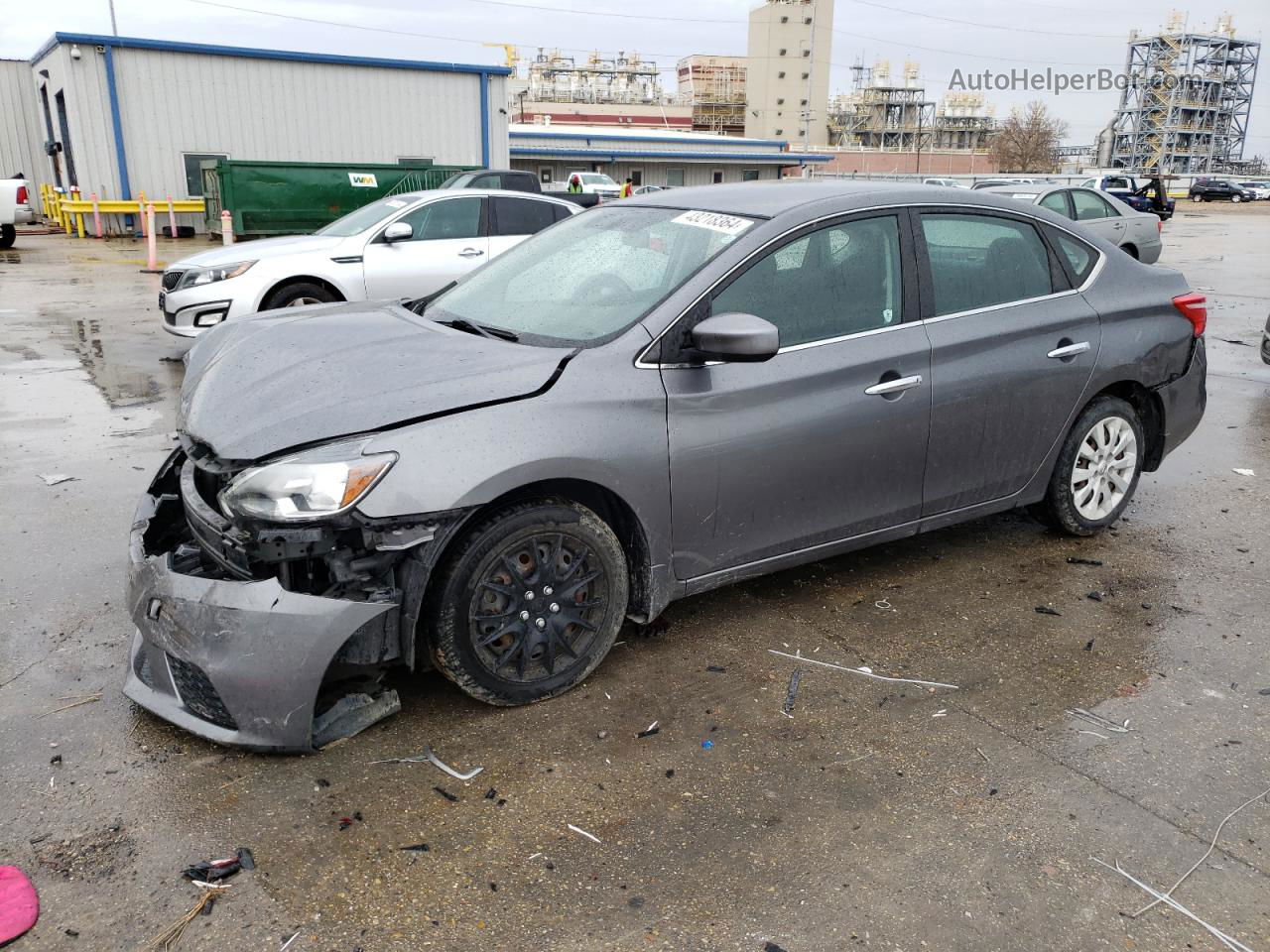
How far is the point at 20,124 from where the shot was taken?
102ft

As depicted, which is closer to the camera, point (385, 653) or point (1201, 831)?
point (1201, 831)

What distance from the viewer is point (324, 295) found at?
915 cm

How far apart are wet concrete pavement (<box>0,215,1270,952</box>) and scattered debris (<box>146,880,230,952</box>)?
0.03 meters

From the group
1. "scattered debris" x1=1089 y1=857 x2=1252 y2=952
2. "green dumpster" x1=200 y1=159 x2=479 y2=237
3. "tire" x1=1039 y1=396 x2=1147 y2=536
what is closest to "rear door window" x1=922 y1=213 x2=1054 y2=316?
"tire" x1=1039 y1=396 x2=1147 y2=536

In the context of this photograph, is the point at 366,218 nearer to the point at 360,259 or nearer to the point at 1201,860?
the point at 360,259

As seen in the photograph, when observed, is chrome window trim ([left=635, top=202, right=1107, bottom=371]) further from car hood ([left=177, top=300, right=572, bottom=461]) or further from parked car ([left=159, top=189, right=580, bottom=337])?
parked car ([left=159, top=189, right=580, bottom=337])

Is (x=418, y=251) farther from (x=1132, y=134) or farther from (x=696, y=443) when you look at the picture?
(x=1132, y=134)

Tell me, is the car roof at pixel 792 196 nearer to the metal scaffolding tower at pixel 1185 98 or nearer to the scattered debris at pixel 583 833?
the scattered debris at pixel 583 833

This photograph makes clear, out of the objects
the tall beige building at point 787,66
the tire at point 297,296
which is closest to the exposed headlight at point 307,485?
the tire at point 297,296

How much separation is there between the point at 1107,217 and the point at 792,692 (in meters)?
14.3

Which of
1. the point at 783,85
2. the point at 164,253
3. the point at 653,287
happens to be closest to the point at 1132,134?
the point at 783,85

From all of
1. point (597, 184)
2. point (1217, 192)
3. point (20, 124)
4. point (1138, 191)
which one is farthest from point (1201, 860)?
point (1217, 192)

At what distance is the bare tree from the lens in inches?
4168

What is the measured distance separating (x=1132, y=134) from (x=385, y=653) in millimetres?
147428
